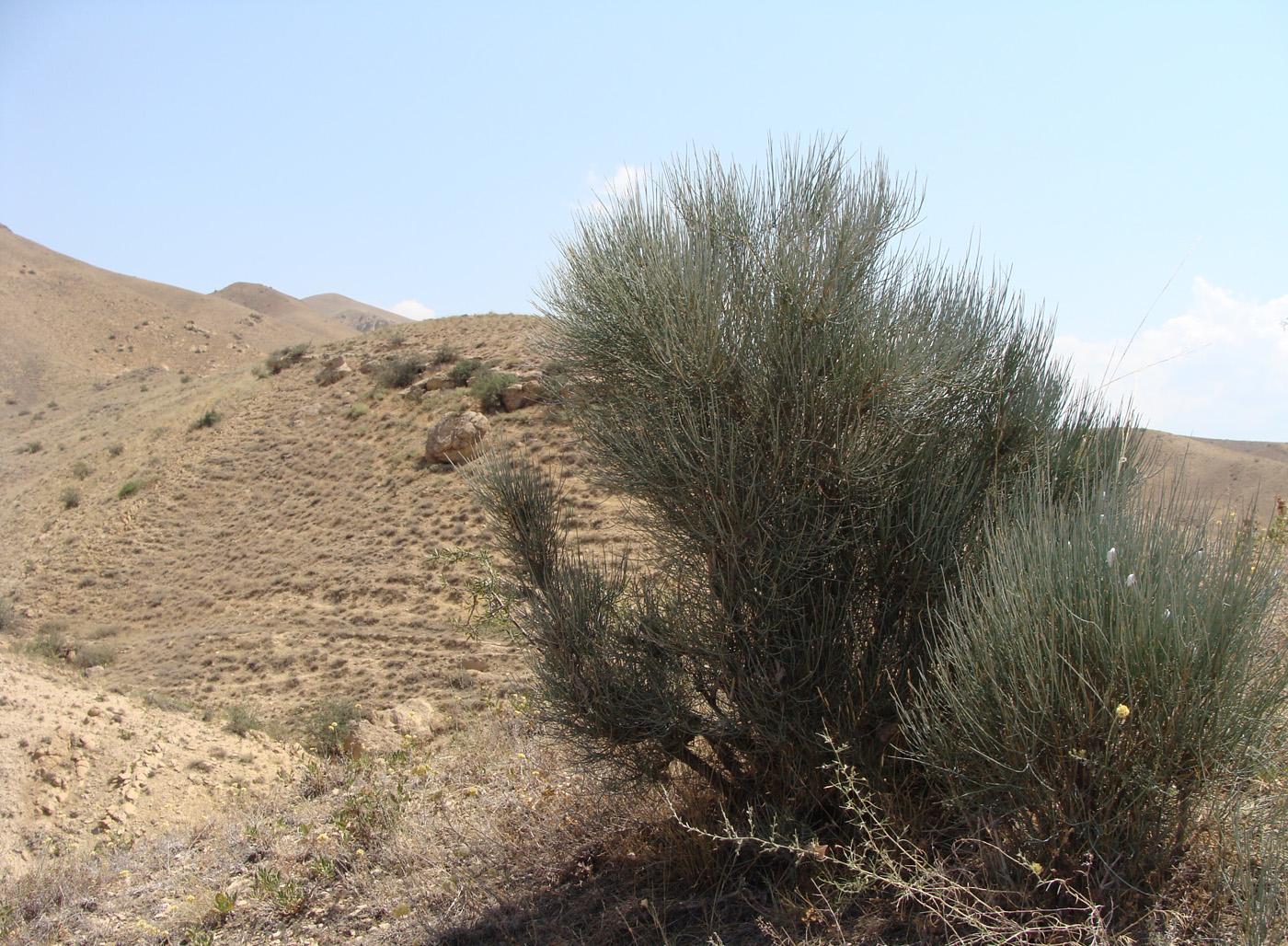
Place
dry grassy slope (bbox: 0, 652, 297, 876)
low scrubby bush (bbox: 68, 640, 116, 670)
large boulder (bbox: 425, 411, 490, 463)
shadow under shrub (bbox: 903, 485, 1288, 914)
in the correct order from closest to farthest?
1. shadow under shrub (bbox: 903, 485, 1288, 914)
2. dry grassy slope (bbox: 0, 652, 297, 876)
3. low scrubby bush (bbox: 68, 640, 116, 670)
4. large boulder (bbox: 425, 411, 490, 463)

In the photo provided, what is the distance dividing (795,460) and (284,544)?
69.1 feet

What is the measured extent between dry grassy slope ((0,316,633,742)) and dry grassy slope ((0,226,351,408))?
2980 centimetres

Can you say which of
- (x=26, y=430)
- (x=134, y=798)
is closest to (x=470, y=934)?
(x=134, y=798)

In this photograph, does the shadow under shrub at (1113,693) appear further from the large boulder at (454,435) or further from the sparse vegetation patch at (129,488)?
the sparse vegetation patch at (129,488)

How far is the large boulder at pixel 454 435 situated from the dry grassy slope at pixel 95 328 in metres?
42.2

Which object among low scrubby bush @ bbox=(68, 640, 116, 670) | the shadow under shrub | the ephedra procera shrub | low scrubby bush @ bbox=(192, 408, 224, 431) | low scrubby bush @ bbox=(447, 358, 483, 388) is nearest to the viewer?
the shadow under shrub

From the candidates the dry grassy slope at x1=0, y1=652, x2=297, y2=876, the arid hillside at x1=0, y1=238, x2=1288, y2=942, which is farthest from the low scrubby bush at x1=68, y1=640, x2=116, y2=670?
the dry grassy slope at x1=0, y1=652, x2=297, y2=876

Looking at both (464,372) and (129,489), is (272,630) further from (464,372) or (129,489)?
(129,489)

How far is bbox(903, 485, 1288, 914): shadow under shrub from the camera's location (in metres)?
3.21

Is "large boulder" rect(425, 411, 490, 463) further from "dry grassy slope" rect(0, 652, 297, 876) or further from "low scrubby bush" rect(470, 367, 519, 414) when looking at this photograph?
"dry grassy slope" rect(0, 652, 297, 876)

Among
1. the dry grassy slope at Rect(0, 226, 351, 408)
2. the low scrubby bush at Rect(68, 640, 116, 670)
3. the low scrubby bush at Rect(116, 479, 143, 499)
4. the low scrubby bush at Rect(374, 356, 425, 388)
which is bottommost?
the low scrubby bush at Rect(68, 640, 116, 670)

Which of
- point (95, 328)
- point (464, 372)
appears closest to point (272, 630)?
point (464, 372)

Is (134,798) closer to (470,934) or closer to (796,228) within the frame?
(470,934)

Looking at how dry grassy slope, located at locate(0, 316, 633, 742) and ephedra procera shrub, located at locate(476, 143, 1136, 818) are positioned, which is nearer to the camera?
ephedra procera shrub, located at locate(476, 143, 1136, 818)
